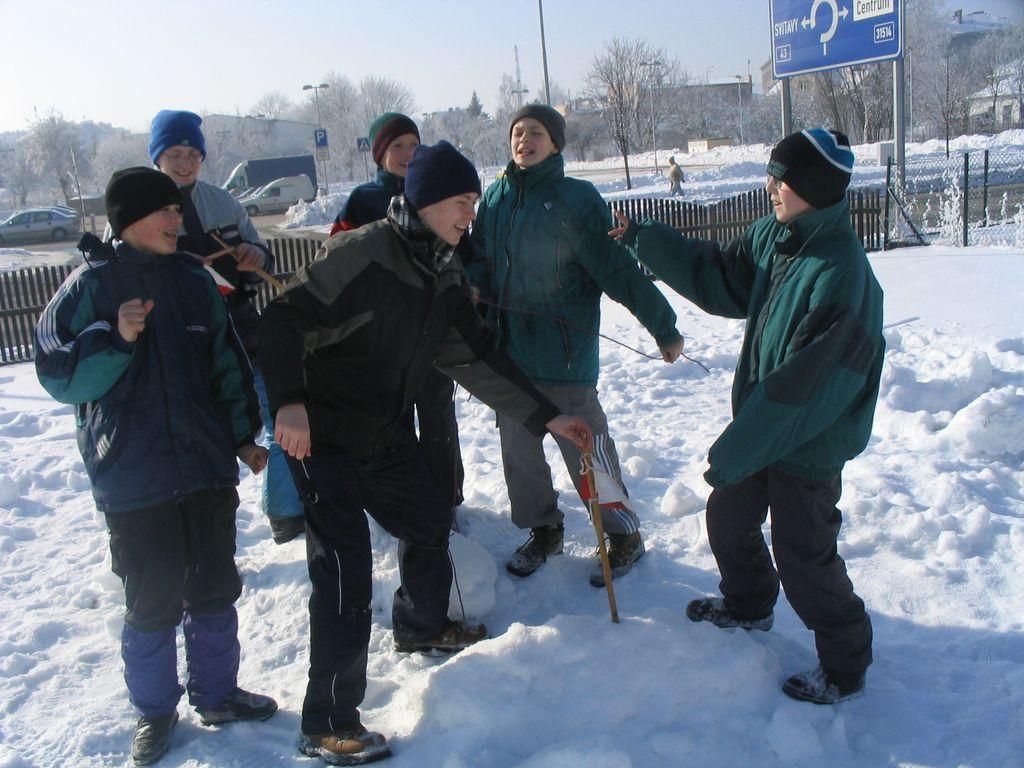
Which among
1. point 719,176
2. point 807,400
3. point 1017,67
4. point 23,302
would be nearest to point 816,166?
point 807,400

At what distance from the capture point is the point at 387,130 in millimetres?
3551

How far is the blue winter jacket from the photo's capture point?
8.00 feet

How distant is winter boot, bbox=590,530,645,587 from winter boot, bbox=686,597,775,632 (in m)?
0.41

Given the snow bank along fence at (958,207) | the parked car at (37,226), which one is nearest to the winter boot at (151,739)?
the snow bank along fence at (958,207)

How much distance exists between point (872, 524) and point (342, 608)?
2475 millimetres

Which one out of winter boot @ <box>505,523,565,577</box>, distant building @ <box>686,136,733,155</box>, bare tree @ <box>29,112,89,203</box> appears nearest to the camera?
winter boot @ <box>505,523,565,577</box>

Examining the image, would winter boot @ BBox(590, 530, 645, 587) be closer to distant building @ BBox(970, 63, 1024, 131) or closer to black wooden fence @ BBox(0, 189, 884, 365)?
black wooden fence @ BBox(0, 189, 884, 365)

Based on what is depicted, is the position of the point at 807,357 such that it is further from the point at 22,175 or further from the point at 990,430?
the point at 22,175

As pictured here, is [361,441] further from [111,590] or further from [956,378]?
[956,378]

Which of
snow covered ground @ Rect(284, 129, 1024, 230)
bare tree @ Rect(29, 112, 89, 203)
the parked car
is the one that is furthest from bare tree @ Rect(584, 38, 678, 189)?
bare tree @ Rect(29, 112, 89, 203)

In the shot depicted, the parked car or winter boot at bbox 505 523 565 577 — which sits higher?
the parked car

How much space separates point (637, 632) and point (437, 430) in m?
1.10

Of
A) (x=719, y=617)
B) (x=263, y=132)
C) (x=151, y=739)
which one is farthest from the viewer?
(x=263, y=132)

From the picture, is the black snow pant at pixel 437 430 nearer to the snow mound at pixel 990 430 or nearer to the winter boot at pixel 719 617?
the winter boot at pixel 719 617
